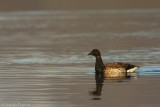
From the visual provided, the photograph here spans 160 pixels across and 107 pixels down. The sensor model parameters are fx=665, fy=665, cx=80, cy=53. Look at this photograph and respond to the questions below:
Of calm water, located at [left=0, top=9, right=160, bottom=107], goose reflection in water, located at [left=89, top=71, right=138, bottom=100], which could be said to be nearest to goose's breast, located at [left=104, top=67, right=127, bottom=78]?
goose reflection in water, located at [left=89, top=71, right=138, bottom=100]

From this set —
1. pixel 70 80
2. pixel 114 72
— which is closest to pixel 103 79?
pixel 70 80

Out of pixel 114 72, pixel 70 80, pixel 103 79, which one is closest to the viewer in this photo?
pixel 70 80

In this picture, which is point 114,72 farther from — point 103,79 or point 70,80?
point 70,80

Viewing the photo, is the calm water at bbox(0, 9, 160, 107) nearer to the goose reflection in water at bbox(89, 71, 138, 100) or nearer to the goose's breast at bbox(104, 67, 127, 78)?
the goose reflection in water at bbox(89, 71, 138, 100)

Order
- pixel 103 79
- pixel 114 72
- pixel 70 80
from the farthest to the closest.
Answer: pixel 114 72 → pixel 103 79 → pixel 70 80

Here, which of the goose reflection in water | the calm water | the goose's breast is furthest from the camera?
the goose's breast

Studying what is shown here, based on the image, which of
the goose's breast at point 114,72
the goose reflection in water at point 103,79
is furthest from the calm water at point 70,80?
the goose's breast at point 114,72

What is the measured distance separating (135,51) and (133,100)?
1817cm

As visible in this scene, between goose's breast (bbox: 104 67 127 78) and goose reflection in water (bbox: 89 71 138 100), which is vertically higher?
goose's breast (bbox: 104 67 127 78)

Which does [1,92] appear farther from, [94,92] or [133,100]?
[133,100]

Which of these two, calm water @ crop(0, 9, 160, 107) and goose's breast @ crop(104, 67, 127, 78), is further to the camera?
goose's breast @ crop(104, 67, 127, 78)

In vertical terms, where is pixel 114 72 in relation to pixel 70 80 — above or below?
above

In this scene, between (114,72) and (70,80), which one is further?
(114,72)

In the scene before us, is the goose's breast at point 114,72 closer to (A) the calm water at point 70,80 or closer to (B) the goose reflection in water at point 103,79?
(B) the goose reflection in water at point 103,79
